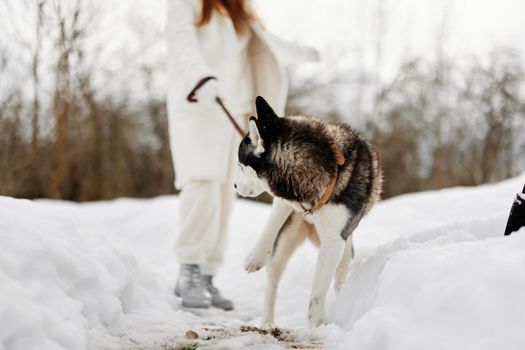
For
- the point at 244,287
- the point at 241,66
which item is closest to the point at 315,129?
the point at 241,66

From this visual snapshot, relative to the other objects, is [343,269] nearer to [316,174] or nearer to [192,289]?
[316,174]

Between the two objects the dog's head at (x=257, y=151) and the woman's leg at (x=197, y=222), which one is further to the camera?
the woman's leg at (x=197, y=222)

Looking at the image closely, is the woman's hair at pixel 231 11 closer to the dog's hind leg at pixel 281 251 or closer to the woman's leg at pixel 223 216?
the woman's leg at pixel 223 216

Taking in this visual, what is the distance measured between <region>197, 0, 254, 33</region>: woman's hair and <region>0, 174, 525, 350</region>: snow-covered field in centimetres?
171

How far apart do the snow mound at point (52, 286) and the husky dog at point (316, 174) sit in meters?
0.85

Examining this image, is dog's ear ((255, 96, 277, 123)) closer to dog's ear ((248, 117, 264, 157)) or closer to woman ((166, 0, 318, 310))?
dog's ear ((248, 117, 264, 157))

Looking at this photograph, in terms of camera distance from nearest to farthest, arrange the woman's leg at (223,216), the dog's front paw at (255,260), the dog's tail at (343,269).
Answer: the dog's front paw at (255,260) → the dog's tail at (343,269) → the woman's leg at (223,216)

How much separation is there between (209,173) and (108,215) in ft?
15.8

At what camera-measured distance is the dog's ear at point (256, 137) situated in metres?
2.74

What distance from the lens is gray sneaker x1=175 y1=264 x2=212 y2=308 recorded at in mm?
3713

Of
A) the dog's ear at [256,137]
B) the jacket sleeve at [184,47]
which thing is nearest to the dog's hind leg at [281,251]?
the dog's ear at [256,137]

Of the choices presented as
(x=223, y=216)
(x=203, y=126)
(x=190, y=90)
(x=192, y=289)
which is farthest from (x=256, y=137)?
(x=223, y=216)

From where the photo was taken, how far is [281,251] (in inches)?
126

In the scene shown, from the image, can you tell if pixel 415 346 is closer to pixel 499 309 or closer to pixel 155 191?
pixel 499 309
